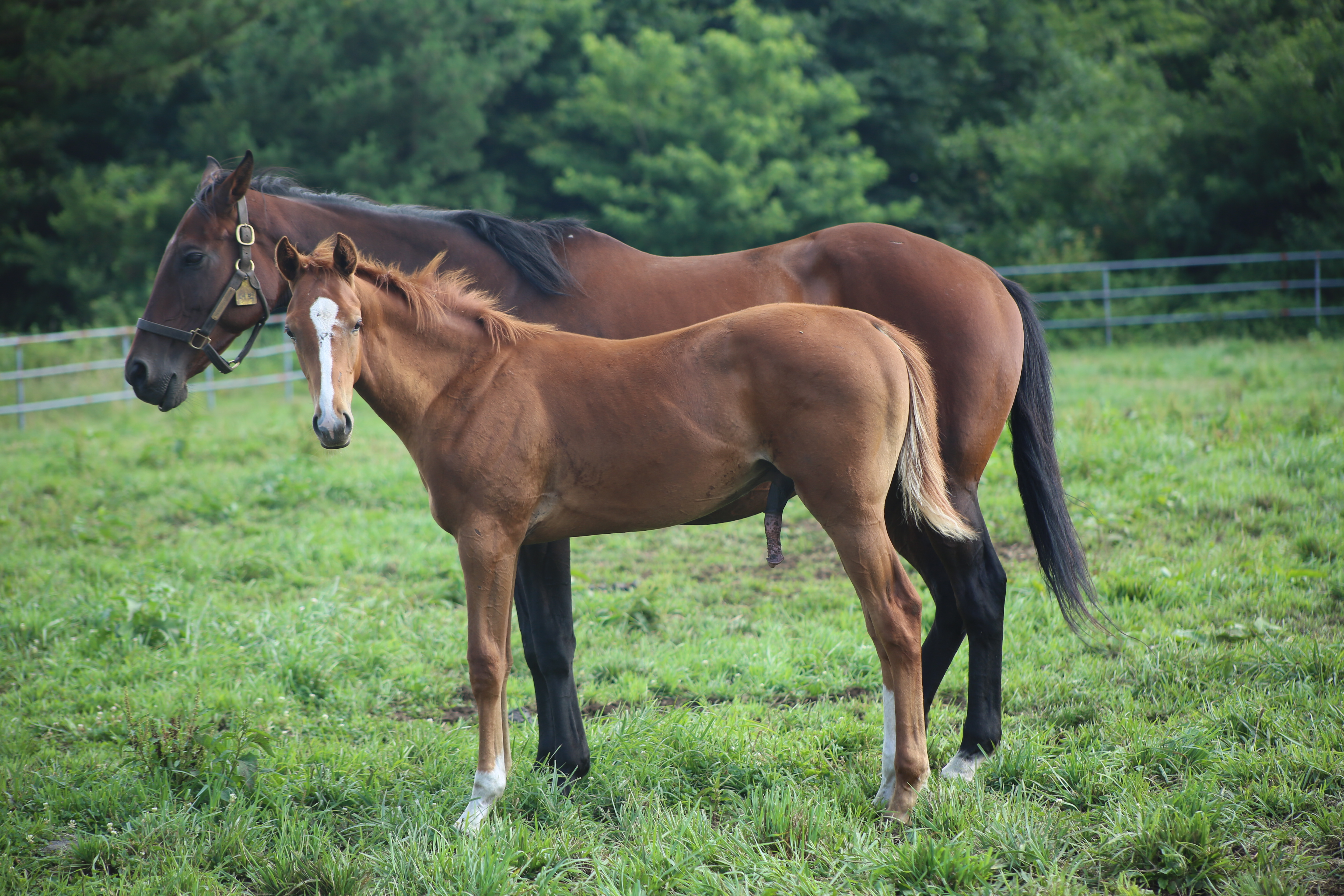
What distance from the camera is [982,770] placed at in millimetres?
3230

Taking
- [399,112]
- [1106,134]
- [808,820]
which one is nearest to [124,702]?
[808,820]

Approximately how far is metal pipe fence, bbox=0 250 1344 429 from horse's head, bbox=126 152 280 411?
7878 mm

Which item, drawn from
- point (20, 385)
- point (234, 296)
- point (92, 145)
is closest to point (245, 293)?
point (234, 296)

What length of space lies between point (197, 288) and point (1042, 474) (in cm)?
359

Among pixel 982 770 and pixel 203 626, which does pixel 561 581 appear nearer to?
pixel 982 770

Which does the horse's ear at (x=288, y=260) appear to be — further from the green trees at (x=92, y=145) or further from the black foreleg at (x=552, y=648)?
the green trees at (x=92, y=145)

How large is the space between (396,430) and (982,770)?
7.71ft

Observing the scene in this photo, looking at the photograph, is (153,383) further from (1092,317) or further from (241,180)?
(1092,317)

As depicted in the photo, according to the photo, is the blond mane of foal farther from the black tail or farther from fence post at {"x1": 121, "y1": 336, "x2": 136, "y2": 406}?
fence post at {"x1": 121, "y1": 336, "x2": 136, "y2": 406}

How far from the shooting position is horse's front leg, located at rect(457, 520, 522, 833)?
3.04m

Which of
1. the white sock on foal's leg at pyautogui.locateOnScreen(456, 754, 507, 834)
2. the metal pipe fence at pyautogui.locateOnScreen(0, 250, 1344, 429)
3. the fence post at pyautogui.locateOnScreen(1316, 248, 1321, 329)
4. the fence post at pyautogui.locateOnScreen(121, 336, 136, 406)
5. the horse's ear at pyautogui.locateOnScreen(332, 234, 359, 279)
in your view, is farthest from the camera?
the fence post at pyautogui.locateOnScreen(1316, 248, 1321, 329)

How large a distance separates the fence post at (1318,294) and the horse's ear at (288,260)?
15.2m

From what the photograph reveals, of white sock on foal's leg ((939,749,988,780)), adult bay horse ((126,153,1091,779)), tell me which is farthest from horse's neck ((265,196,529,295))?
white sock on foal's leg ((939,749,988,780))

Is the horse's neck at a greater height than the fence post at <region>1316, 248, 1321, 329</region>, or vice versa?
the horse's neck
